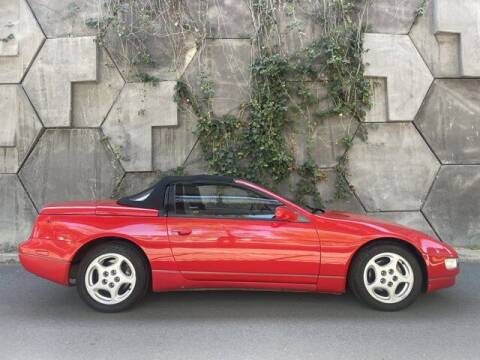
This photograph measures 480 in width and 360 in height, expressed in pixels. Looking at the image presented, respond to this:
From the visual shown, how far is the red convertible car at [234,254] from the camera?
15.2 feet

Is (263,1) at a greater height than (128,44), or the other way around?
(263,1)

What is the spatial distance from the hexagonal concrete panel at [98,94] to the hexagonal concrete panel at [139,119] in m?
0.17

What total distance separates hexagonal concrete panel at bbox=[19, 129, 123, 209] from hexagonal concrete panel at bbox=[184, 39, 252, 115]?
1.83m

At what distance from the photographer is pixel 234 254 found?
463 cm

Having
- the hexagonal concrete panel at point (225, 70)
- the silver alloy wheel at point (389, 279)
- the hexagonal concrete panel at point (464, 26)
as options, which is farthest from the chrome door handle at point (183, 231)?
the hexagonal concrete panel at point (464, 26)

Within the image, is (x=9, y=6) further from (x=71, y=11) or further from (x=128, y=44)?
(x=128, y=44)

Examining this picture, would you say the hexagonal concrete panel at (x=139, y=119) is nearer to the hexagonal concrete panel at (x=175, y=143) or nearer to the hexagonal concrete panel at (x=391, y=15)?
the hexagonal concrete panel at (x=175, y=143)

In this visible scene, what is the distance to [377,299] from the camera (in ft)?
15.4

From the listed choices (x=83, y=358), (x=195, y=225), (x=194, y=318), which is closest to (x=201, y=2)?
(x=195, y=225)

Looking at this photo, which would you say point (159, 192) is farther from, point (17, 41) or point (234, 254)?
point (17, 41)

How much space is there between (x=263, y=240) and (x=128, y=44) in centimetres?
462

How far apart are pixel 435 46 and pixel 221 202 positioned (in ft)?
16.7

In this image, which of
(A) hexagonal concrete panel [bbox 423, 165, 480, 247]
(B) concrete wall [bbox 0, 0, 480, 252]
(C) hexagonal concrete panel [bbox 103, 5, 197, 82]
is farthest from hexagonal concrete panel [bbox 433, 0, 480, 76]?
(C) hexagonal concrete panel [bbox 103, 5, 197, 82]

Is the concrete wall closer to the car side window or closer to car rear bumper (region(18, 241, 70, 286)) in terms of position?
the car side window
